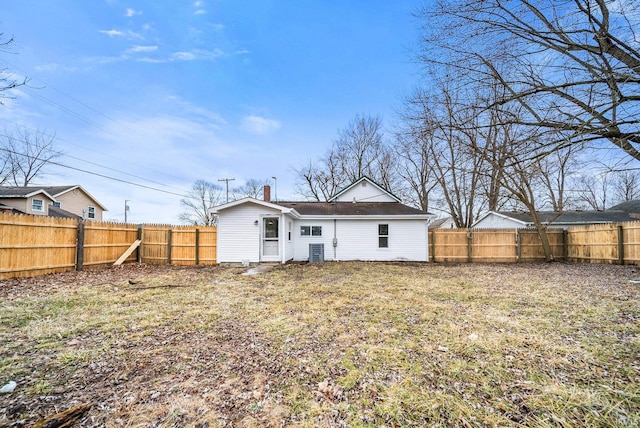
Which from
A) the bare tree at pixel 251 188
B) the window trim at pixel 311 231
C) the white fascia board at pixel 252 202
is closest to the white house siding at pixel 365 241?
the window trim at pixel 311 231

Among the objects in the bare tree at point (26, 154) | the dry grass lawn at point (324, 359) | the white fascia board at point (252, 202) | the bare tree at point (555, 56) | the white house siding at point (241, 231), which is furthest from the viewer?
the bare tree at point (26, 154)

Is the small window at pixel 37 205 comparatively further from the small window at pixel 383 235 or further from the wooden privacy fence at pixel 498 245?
the wooden privacy fence at pixel 498 245

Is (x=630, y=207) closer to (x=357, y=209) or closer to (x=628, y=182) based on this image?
(x=628, y=182)

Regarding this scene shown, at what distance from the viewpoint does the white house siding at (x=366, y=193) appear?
17.3m

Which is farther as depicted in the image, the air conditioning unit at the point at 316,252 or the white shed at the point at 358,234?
the white shed at the point at 358,234

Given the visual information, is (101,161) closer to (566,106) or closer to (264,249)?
(264,249)

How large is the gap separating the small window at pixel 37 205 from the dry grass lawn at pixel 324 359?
15.4 meters

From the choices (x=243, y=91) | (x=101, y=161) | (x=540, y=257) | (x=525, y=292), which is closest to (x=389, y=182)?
(x=540, y=257)

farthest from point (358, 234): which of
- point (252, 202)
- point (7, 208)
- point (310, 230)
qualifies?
point (7, 208)

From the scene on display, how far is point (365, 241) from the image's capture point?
577 inches

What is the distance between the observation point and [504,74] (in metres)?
4.52

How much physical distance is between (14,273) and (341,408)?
10967 mm

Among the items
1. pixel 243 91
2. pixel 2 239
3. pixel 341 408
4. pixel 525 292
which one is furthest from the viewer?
pixel 243 91

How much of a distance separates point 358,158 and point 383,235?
13030mm
